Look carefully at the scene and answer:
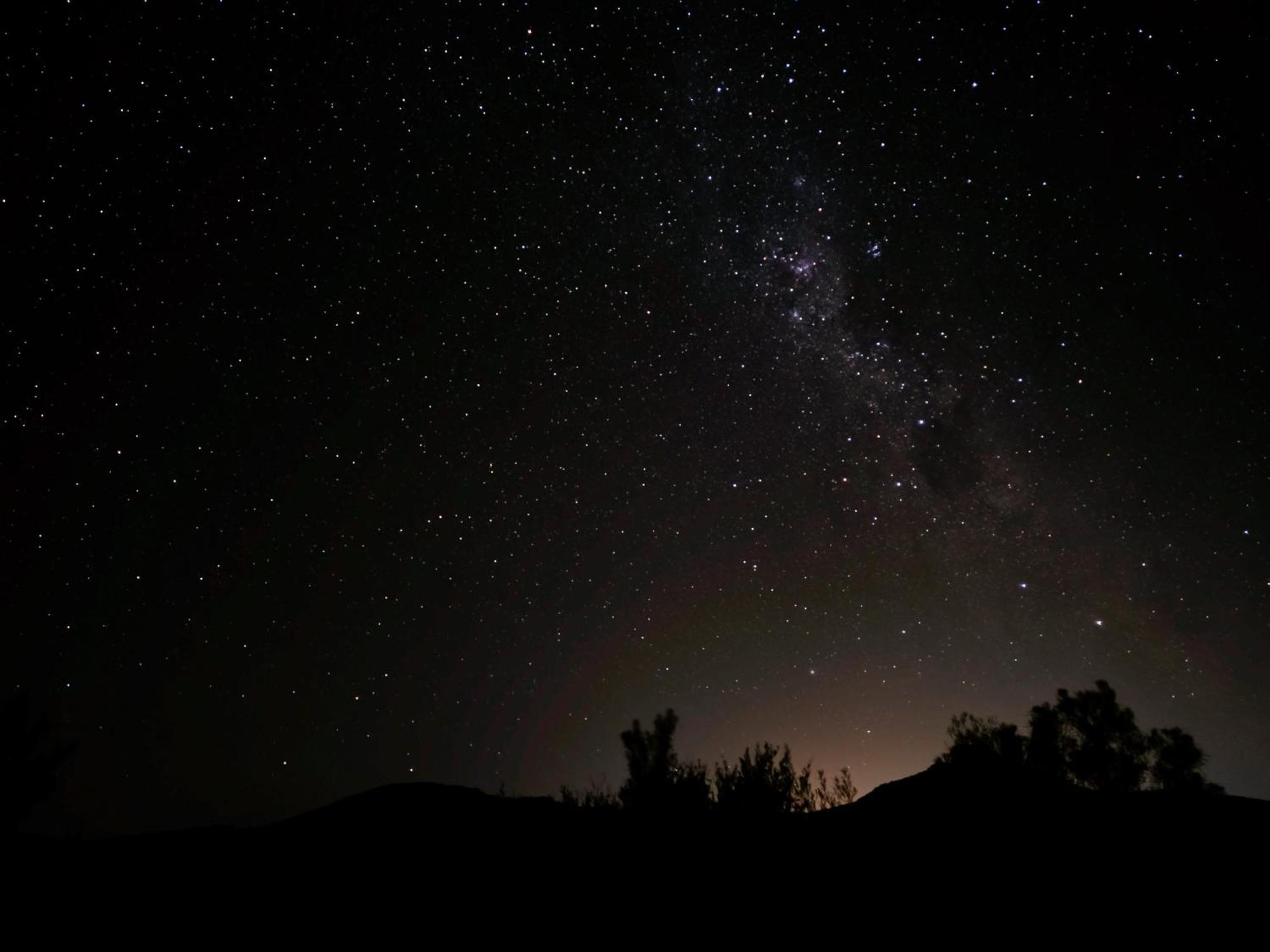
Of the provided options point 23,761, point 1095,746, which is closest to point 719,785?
point 1095,746

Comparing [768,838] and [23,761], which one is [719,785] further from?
[23,761]

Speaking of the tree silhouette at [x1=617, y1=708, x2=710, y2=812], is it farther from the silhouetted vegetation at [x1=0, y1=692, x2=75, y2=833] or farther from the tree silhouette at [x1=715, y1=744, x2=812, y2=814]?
the silhouetted vegetation at [x1=0, y1=692, x2=75, y2=833]

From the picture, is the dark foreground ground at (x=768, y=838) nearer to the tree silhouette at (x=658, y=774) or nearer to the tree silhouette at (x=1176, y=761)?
the tree silhouette at (x=658, y=774)

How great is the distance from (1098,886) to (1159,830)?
3.48 ft

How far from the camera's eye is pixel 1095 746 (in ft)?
46.6

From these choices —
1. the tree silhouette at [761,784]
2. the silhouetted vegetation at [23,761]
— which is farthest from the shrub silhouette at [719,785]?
Result: the silhouetted vegetation at [23,761]

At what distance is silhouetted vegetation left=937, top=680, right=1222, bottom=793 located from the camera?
1338cm

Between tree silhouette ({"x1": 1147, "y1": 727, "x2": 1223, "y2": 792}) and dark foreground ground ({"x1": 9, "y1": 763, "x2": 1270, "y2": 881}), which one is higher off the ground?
tree silhouette ({"x1": 1147, "y1": 727, "x2": 1223, "y2": 792})

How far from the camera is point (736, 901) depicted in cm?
430

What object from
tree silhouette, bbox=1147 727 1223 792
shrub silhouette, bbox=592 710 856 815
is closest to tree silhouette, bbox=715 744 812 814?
shrub silhouette, bbox=592 710 856 815

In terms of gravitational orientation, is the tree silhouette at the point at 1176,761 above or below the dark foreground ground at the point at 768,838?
above

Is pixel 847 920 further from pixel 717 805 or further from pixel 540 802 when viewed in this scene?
pixel 717 805

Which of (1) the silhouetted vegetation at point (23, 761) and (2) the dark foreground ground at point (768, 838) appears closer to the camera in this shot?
(2) the dark foreground ground at point (768, 838)

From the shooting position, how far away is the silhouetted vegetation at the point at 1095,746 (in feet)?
43.9
